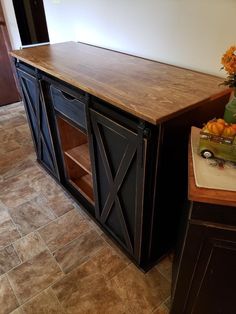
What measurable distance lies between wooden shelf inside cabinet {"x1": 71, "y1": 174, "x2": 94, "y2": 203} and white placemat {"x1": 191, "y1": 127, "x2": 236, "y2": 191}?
3.46ft

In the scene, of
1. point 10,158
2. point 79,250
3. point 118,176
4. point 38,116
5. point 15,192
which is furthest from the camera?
point 10,158

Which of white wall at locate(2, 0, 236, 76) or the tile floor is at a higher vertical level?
white wall at locate(2, 0, 236, 76)

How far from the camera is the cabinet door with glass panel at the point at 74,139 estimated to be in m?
1.32

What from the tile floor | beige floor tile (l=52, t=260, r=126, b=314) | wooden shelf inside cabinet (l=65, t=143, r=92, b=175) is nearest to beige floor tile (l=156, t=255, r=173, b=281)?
the tile floor

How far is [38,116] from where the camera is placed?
1816 mm

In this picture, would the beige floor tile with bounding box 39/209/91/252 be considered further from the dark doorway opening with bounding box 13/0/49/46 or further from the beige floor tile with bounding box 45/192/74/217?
the dark doorway opening with bounding box 13/0/49/46

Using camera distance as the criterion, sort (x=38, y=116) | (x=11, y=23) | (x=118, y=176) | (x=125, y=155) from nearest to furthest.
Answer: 1. (x=125, y=155)
2. (x=118, y=176)
3. (x=38, y=116)
4. (x=11, y=23)

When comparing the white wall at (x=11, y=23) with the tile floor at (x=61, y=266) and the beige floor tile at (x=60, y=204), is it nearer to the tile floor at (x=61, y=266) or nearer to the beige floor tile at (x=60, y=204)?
the tile floor at (x=61, y=266)

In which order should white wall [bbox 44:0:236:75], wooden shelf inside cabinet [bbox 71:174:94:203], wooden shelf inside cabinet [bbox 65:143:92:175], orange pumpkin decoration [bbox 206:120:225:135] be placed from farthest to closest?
1. wooden shelf inside cabinet [bbox 71:174:94:203]
2. wooden shelf inside cabinet [bbox 65:143:92:175]
3. white wall [bbox 44:0:236:75]
4. orange pumpkin decoration [bbox 206:120:225:135]

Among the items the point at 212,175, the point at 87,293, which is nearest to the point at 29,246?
the point at 87,293

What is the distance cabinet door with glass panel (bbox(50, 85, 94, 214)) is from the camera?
1319mm

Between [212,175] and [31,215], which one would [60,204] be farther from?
[212,175]

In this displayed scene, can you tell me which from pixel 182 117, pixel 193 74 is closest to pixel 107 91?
pixel 182 117

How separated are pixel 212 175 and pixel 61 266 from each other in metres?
1.13
